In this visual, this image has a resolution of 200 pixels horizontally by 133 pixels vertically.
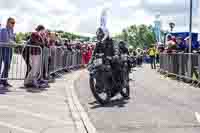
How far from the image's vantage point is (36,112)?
962 centimetres

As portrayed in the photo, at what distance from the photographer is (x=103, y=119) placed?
916 centimetres

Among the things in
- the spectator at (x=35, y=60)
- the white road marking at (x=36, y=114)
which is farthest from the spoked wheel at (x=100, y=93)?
the spectator at (x=35, y=60)

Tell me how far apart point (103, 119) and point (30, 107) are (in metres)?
1.88

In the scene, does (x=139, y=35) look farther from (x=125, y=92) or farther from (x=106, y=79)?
(x=106, y=79)

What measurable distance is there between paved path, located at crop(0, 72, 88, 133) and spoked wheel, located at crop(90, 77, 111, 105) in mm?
623

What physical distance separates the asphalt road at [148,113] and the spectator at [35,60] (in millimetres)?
1356

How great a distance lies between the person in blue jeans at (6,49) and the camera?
1314cm

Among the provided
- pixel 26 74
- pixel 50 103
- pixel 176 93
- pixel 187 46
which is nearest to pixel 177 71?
pixel 187 46

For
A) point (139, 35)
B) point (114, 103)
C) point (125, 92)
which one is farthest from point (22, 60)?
point (139, 35)

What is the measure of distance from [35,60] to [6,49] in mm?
1034

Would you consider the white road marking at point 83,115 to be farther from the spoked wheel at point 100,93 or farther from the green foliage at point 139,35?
the green foliage at point 139,35

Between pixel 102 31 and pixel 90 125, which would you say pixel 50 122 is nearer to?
pixel 90 125

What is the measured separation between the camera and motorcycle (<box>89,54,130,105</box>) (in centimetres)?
1119

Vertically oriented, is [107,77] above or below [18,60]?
below
